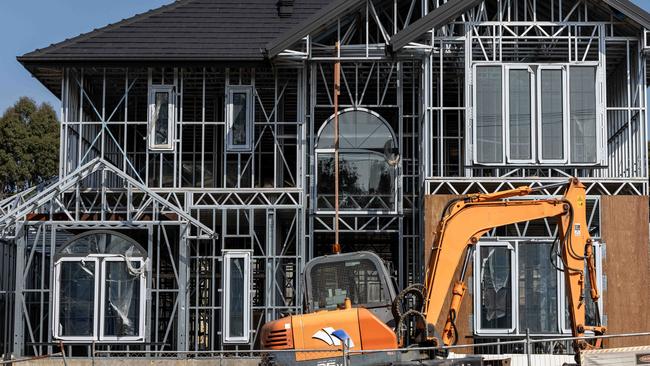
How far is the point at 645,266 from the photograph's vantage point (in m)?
26.2

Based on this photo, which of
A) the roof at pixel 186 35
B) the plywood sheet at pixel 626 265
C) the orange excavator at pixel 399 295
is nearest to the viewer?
the orange excavator at pixel 399 295

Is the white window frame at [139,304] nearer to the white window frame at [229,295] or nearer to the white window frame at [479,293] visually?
the white window frame at [229,295]

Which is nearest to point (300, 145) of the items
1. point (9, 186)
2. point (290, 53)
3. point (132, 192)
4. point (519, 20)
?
point (290, 53)

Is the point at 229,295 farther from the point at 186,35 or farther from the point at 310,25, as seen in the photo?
the point at 186,35

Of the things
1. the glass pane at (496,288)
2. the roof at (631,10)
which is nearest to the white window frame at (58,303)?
the glass pane at (496,288)

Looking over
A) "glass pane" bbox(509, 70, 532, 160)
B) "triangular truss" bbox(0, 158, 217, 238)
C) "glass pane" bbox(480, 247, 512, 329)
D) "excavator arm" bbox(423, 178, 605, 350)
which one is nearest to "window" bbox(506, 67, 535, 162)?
"glass pane" bbox(509, 70, 532, 160)

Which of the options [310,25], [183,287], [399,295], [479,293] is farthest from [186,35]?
[399,295]

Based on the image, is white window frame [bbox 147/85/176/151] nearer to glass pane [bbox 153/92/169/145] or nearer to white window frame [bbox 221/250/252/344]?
glass pane [bbox 153/92/169/145]

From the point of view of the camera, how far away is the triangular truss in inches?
1048

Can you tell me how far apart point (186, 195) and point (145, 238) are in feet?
7.01

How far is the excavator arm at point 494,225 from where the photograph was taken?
19.4 meters

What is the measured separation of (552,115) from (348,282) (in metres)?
10.1

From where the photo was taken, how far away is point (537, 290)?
86.4ft

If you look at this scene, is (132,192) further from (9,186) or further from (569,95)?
(9,186)
